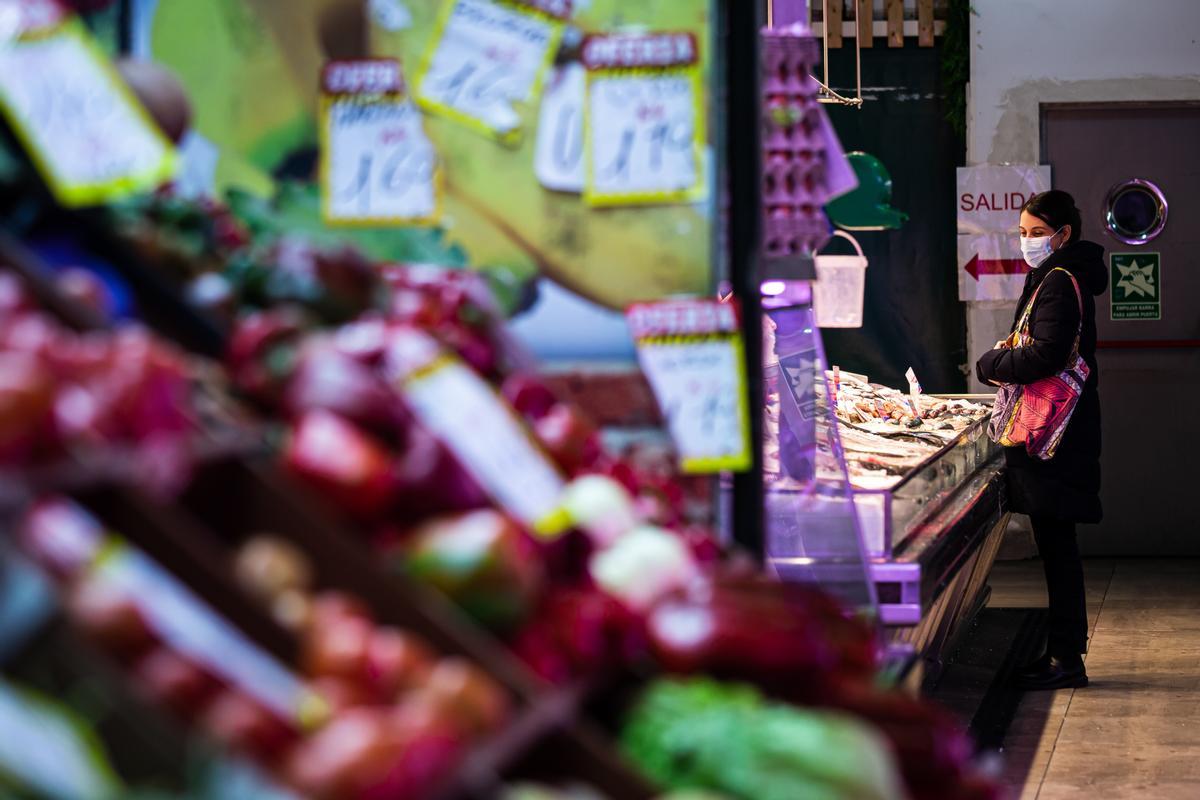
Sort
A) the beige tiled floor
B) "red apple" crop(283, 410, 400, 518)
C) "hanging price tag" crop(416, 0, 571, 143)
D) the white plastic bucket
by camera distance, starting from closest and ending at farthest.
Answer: "red apple" crop(283, 410, 400, 518) < "hanging price tag" crop(416, 0, 571, 143) < the white plastic bucket < the beige tiled floor

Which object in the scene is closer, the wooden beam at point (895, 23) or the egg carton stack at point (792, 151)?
the egg carton stack at point (792, 151)

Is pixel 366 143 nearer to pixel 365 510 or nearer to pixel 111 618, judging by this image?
pixel 365 510

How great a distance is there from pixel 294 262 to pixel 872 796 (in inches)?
32.3

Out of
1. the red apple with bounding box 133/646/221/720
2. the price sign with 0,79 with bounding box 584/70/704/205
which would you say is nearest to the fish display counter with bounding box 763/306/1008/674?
the price sign with 0,79 with bounding box 584/70/704/205

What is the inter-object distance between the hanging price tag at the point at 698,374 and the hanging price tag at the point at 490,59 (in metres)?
0.30

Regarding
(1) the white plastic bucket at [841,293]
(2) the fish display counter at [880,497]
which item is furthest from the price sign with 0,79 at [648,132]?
(1) the white plastic bucket at [841,293]

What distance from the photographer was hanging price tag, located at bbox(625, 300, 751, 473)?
180 cm

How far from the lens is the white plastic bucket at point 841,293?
4.15 metres

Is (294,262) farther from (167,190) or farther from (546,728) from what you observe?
(546,728)

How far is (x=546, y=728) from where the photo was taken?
3.41 feet

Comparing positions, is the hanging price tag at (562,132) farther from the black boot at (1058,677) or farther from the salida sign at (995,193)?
the salida sign at (995,193)

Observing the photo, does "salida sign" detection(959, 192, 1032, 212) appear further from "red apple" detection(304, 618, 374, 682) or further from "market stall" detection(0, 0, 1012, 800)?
"red apple" detection(304, 618, 374, 682)

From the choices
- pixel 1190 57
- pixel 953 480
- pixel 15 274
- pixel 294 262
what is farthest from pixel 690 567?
pixel 1190 57

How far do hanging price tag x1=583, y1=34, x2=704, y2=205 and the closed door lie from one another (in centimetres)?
737
